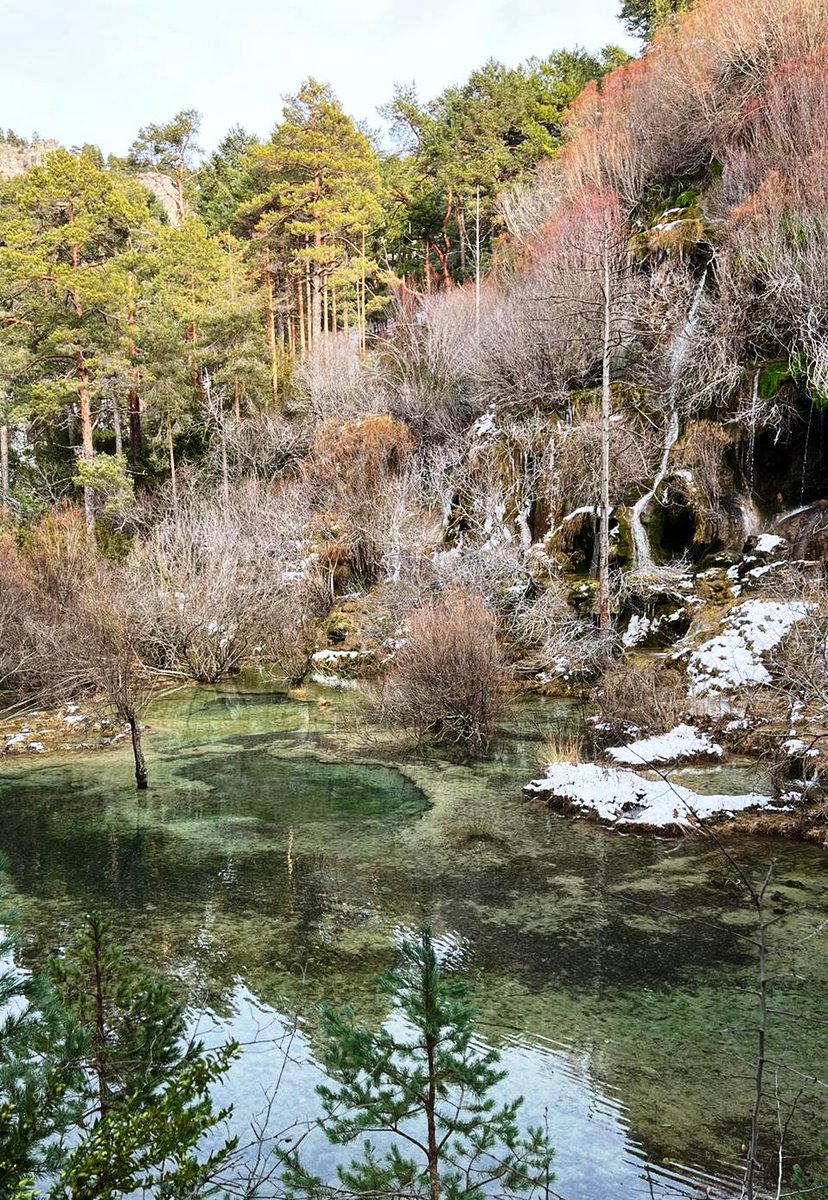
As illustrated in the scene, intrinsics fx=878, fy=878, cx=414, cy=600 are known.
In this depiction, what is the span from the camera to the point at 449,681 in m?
12.8

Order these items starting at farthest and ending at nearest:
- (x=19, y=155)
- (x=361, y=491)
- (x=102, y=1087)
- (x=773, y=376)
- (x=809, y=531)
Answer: (x=19, y=155) < (x=361, y=491) < (x=773, y=376) < (x=809, y=531) < (x=102, y=1087)

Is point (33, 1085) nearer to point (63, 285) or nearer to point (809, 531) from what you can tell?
point (809, 531)

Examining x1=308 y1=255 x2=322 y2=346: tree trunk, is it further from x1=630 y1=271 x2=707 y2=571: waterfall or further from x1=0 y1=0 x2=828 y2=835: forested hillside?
x1=630 y1=271 x2=707 y2=571: waterfall

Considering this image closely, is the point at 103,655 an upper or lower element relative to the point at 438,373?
lower

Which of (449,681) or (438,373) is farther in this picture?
(438,373)

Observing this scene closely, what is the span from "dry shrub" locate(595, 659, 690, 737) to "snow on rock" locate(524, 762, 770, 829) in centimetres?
180

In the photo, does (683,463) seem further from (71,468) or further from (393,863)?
(71,468)

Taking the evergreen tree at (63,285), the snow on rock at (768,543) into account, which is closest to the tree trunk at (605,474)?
the snow on rock at (768,543)

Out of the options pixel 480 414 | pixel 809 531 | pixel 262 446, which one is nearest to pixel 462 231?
pixel 480 414

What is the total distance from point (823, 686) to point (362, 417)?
65.3 ft

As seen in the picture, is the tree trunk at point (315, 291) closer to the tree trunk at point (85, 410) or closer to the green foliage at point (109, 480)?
the tree trunk at point (85, 410)

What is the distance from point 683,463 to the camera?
19469 millimetres

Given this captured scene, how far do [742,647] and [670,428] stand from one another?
7743mm

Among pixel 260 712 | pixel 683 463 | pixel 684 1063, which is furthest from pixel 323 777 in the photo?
pixel 683 463
